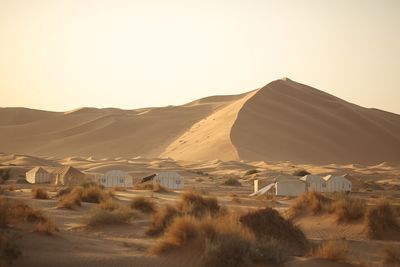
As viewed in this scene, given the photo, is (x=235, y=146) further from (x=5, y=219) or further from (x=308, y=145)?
(x=5, y=219)

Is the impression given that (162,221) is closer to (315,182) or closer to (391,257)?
(391,257)

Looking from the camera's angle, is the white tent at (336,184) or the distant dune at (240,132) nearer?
the white tent at (336,184)

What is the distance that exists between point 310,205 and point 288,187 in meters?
15.3

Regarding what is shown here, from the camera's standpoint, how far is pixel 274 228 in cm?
1373

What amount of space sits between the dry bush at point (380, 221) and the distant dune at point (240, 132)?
65967mm

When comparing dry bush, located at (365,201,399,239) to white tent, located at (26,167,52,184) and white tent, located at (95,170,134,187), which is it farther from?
white tent, located at (26,167,52,184)

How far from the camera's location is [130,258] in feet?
33.8

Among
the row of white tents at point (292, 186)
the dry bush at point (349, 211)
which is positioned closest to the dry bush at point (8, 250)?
the dry bush at point (349, 211)

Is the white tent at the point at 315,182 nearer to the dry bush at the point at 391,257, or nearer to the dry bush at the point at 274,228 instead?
the dry bush at the point at 274,228

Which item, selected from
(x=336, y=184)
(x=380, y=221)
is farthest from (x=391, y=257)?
(x=336, y=184)

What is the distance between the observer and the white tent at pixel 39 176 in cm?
4650

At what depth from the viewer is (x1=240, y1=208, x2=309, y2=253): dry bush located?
1334 centimetres

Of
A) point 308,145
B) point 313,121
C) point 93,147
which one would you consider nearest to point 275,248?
point 308,145

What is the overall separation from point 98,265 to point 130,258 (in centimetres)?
72
